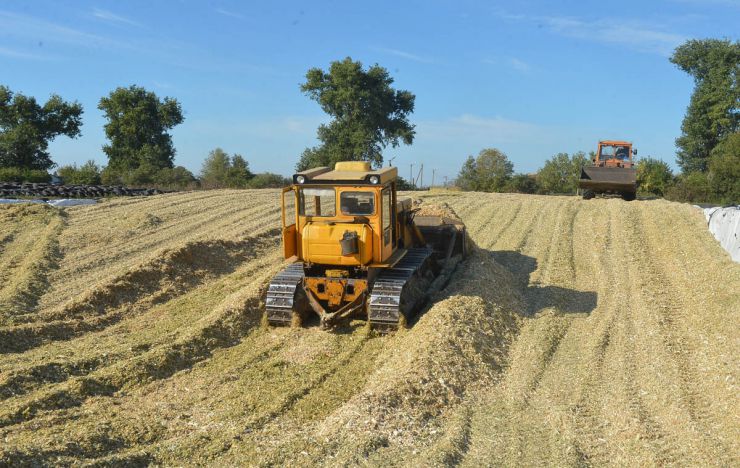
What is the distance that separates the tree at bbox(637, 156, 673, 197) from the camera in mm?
44609

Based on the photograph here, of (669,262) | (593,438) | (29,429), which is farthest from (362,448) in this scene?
(669,262)

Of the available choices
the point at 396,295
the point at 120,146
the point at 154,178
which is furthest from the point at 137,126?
the point at 396,295

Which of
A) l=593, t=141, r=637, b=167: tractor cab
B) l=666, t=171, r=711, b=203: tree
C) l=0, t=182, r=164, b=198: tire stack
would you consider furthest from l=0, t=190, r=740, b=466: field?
l=666, t=171, r=711, b=203: tree

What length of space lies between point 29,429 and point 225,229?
14.3m

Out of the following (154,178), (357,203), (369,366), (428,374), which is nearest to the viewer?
(428,374)

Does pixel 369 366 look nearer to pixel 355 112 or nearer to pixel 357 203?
pixel 357 203

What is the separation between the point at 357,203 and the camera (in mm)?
11023

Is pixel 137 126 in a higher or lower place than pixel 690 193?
higher

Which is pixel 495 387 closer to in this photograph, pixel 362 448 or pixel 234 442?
pixel 362 448

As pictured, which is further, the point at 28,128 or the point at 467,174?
the point at 467,174

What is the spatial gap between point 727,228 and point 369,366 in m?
13.3

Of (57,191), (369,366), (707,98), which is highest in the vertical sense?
(707,98)

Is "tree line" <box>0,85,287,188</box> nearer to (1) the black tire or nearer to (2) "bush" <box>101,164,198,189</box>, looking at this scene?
(2) "bush" <box>101,164,198,189</box>

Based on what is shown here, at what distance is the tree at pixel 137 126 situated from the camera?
162 feet
